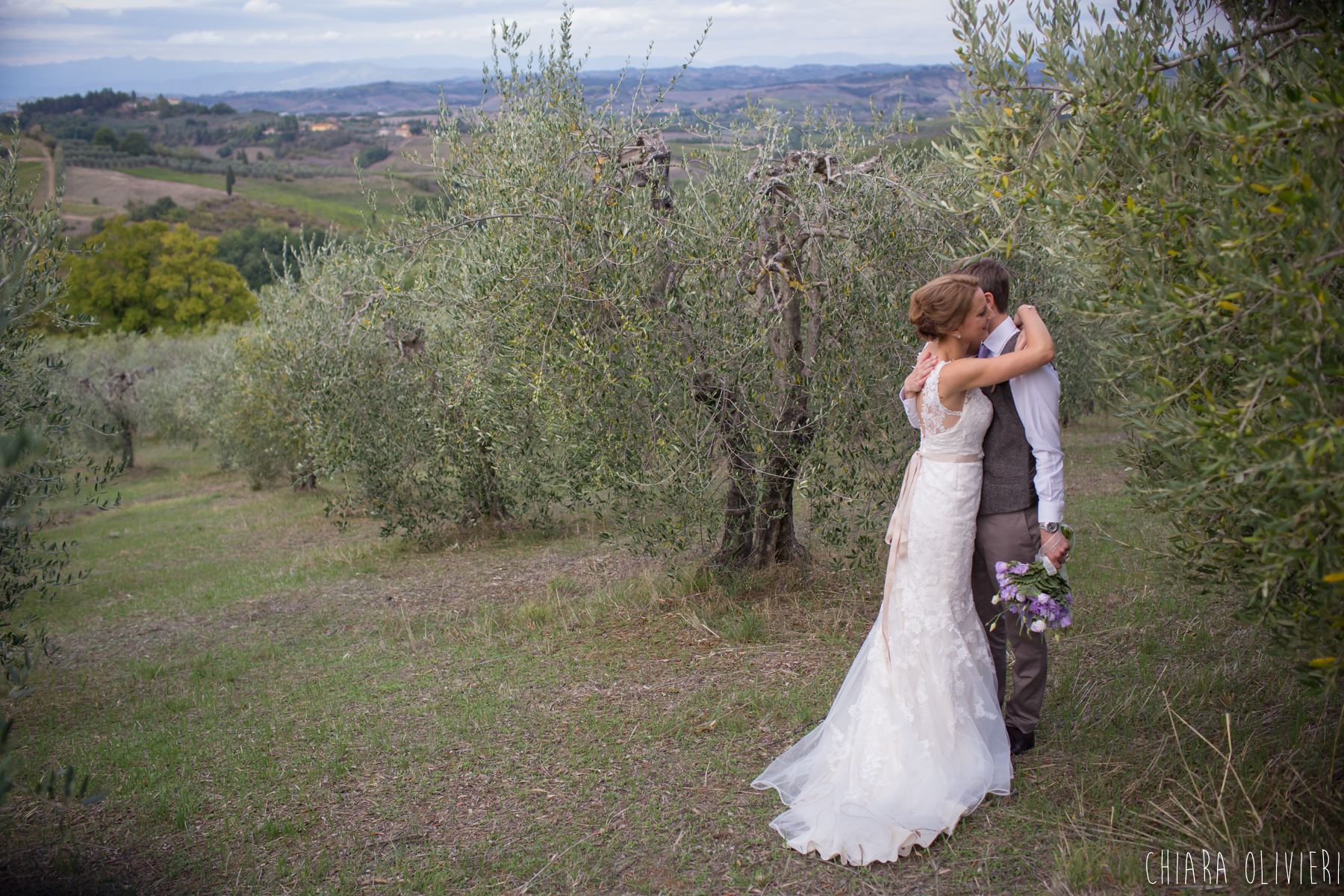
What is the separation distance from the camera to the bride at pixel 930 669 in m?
4.08

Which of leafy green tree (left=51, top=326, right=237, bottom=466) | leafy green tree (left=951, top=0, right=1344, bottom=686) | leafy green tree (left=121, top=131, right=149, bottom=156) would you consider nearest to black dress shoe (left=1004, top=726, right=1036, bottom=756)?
leafy green tree (left=951, top=0, right=1344, bottom=686)

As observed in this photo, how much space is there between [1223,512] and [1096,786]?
152cm

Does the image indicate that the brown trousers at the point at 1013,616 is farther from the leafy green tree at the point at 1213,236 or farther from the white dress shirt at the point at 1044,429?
the leafy green tree at the point at 1213,236

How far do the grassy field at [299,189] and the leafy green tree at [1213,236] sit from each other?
8319 centimetres

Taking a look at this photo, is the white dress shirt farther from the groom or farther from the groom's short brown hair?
the groom's short brown hair

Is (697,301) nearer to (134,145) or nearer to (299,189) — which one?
(299,189)

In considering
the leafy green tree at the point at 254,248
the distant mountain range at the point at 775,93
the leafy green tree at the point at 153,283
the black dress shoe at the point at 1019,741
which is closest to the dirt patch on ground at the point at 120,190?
the leafy green tree at the point at 254,248

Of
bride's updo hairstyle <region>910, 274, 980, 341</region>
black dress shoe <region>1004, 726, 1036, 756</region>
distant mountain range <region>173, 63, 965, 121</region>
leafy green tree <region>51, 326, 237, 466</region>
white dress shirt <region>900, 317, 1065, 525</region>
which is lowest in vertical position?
leafy green tree <region>51, 326, 237, 466</region>

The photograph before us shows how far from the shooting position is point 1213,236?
124 inches

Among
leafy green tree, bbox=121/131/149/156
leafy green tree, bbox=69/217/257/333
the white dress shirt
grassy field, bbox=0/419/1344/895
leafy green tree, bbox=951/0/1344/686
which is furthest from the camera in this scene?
leafy green tree, bbox=121/131/149/156

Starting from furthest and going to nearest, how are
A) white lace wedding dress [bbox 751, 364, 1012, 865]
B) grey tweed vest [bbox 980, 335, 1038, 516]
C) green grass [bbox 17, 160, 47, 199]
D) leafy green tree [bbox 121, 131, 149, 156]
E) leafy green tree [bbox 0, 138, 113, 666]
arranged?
leafy green tree [bbox 121, 131, 149, 156] → green grass [bbox 17, 160, 47, 199] → leafy green tree [bbox 0, 138, 113, 666] → grey tweed vest [bbox 980, 335, 1038, 516] → white lace wedding dress [bbox 751, 364, 1012, 865]

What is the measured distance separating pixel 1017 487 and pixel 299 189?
101699 mm

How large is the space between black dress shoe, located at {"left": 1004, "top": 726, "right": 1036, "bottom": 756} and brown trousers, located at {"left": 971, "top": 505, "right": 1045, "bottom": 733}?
3cm

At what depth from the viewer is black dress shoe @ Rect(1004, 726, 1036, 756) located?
4.61m
